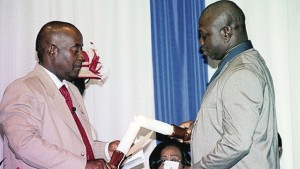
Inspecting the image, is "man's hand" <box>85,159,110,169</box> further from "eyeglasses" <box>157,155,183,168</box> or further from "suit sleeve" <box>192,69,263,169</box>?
"eyeglasses" <box>157,155,183,168</box>

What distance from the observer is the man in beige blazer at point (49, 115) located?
8.03 feet

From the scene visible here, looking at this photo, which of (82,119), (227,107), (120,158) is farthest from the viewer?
(82,119)

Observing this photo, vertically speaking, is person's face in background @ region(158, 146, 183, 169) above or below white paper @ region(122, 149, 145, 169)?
below

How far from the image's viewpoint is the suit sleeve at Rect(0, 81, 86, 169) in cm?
242

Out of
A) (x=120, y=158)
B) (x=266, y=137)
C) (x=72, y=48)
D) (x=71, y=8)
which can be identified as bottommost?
(x=120, y=158)

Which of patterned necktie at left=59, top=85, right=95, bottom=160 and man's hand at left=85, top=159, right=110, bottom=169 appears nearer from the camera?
man's hand at left=85, top=159, right=110, bottom=169

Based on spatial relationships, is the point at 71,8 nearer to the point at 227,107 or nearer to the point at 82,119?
the point at 82,119

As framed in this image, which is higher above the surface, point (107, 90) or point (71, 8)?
point (71, 8)

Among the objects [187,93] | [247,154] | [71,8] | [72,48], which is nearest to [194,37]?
[187,93]

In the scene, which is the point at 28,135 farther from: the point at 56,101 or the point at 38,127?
the point at 56,101

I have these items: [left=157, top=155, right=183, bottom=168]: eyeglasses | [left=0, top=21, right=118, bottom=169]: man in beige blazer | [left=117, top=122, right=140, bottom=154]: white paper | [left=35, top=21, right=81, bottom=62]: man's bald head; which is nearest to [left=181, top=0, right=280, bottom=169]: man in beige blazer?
[left=117, top=122, right=140, bottom=154]: white paper

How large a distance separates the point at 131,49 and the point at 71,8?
2.42 feet

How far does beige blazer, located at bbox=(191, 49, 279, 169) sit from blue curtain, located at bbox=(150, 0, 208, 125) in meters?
1.93

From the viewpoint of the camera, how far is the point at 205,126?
234 cm
